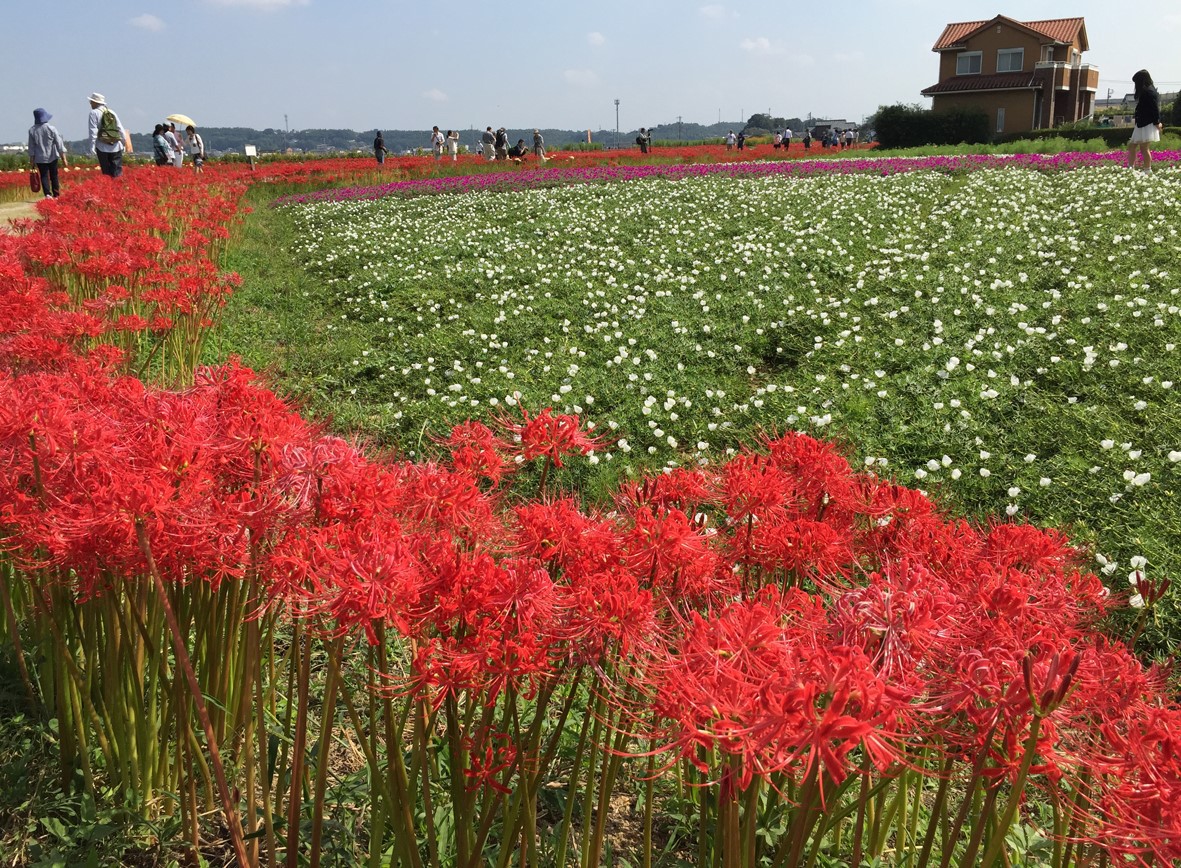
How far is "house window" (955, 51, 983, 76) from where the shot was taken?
175 ft

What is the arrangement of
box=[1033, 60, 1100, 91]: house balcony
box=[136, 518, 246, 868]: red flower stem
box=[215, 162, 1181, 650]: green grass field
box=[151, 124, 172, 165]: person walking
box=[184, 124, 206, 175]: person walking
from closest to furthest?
box=[136, 518, 246, 868]: red flower stem, box=[215, 162, 1181, 650]: green grass field, box=[151, 124, 172, 165]: person walking, box=[184, 124, 206, 175]: person walking, box=[1033, 60, 1100, 91]: house balcony

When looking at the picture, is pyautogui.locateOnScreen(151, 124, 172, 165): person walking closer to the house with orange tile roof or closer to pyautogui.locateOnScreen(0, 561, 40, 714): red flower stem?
pyautogui.locateOnScreen(0, 561, 40, 714): red flower stem

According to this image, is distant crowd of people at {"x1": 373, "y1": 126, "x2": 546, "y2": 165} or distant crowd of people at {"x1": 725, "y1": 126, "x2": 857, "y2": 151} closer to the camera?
distant crowd of people at {"x1": 373, "y1": 126, "x2": 546, "y2": 165}

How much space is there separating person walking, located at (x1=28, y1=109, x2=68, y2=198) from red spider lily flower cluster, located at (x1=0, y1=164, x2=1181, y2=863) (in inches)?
682

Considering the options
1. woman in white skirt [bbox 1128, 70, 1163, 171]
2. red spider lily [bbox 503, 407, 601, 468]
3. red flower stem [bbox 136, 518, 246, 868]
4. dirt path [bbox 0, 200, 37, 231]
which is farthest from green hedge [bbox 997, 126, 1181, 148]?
red flower stem [bbox 136, 518, 246, 868]

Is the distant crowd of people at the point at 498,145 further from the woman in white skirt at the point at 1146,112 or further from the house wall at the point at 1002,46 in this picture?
the house wall at the point at 1002,46

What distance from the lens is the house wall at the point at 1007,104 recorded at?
49.6 m

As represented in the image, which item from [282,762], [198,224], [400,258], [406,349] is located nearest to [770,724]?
[282,762]

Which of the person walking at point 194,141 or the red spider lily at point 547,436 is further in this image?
the person walking at point 194,141

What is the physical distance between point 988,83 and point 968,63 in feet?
12.3

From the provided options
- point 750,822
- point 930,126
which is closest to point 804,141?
point 930,126

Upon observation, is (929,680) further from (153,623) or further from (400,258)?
(400,258)

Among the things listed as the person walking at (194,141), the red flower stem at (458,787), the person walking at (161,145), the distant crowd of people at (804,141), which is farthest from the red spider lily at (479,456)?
the distant crowd of people at (804,141)

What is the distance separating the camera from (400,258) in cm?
1364
